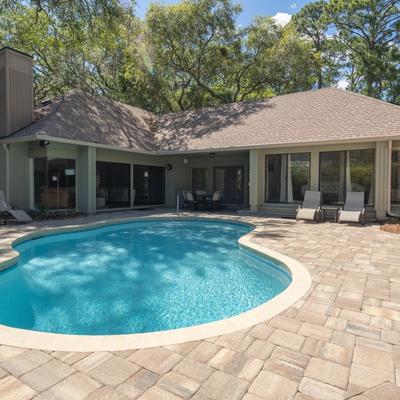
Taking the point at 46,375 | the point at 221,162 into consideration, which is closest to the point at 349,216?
the point at 221,162

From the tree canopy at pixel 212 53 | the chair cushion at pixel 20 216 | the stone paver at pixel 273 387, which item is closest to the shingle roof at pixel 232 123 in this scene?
Answer: the chair cushion at pixel 20 216

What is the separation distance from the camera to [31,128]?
11664 millimetres

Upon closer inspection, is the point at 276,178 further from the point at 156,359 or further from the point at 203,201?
the point at 156,359

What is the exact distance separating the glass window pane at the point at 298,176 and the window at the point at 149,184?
22.2ft

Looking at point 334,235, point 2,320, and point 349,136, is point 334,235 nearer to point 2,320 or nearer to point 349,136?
point 349,136

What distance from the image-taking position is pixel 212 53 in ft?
70.5

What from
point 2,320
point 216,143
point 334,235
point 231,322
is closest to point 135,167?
point 216,143

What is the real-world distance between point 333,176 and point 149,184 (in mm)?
8612

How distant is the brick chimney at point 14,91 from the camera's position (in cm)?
1192

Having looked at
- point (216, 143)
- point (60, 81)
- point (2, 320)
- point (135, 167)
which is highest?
point (60, 81)

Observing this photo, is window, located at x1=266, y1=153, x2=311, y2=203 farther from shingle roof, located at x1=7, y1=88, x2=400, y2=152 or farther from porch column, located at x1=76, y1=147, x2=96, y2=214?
porch column, located at x1=76, y1=147, x2=96, y2=214

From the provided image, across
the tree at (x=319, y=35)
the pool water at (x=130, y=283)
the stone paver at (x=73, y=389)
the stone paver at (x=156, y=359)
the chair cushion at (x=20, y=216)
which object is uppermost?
the tree at (x=319, y=35)

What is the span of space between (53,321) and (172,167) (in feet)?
41.1

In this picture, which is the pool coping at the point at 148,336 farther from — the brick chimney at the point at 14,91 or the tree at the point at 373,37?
the tree at the point at 373,37
